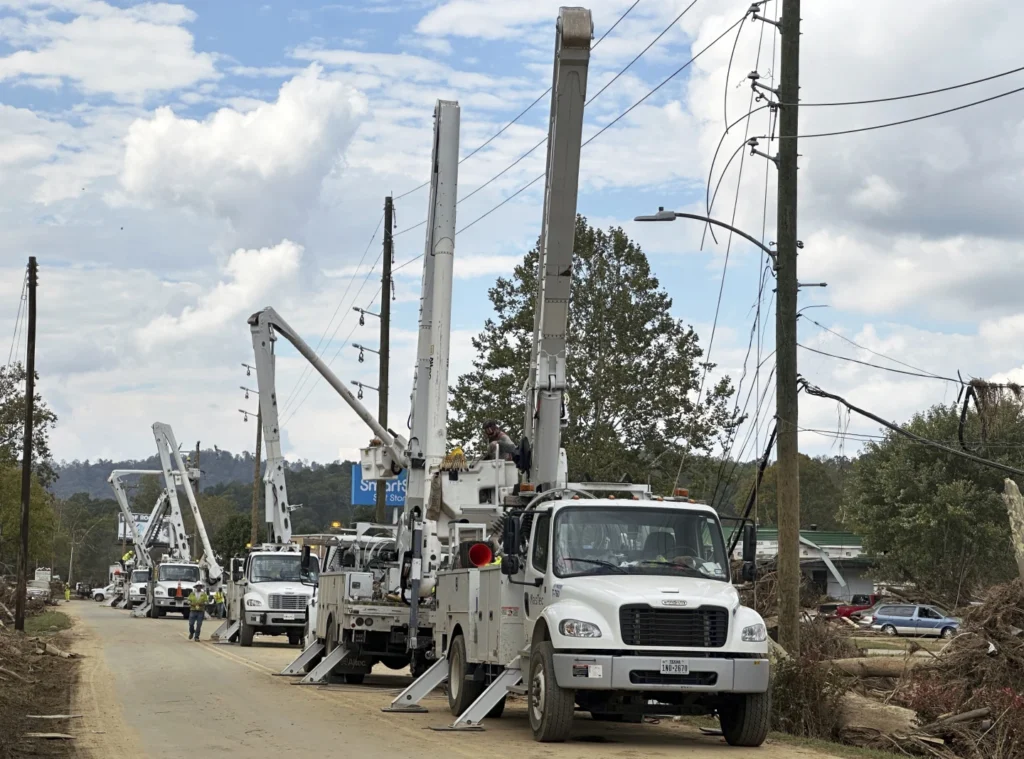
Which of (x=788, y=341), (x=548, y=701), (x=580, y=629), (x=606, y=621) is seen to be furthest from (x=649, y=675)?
(x=788, y=341)

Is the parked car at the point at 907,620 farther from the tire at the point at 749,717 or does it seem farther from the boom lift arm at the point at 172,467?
the tire at the point at 749,717

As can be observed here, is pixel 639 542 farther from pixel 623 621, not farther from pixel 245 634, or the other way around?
pixel 245 634

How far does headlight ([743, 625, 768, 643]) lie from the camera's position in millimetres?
14648

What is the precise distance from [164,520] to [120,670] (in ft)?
127

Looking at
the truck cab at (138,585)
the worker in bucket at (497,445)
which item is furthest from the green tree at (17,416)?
the worker in bucket at (497,445)

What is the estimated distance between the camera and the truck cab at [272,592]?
36.2 m

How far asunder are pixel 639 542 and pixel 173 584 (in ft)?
151

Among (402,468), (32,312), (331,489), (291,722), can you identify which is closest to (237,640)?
(32,312)

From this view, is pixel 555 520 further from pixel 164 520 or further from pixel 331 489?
pixel 331 489

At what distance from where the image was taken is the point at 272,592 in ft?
119

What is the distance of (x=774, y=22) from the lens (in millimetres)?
20469

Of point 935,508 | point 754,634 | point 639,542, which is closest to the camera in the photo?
point 754,634

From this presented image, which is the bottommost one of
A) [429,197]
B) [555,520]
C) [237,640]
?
[237,640]

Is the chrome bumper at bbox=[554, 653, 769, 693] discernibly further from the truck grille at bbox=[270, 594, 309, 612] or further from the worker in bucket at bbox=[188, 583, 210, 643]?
the worker in bucket at bbox=[188, 583, 210, 643]
